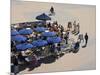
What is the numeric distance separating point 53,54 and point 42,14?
1.68 feet

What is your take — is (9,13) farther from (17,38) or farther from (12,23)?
(17,38)

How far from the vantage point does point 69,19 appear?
109 inches

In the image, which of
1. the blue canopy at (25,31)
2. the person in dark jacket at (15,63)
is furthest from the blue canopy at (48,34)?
the person in dark jacket at (15,63)

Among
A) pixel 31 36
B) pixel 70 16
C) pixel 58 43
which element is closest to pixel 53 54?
pixel 58 43

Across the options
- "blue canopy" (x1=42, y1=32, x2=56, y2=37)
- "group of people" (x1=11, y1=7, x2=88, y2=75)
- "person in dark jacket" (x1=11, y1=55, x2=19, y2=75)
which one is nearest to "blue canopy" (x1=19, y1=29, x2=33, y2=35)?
"group of people" (x1=11, y1=7, x2=88, y2=75)

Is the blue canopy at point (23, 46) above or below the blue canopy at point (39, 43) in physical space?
below

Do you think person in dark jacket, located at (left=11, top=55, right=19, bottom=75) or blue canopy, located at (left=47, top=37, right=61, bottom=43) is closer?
person in dark jacket, located at (left=11, top=55, right=19, bottom=75)

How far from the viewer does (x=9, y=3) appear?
8.16ft

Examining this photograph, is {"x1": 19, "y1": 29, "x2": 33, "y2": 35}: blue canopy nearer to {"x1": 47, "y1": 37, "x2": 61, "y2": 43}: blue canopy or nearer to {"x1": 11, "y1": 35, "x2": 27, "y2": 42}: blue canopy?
{"x1": 11, "y1": 35, "x2": 27, "y2": 42}: blue canopy

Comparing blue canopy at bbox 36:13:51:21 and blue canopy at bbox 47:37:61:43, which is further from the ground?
blue canopy at bbox 36:13:51:21

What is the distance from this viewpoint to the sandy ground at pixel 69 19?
254 cm

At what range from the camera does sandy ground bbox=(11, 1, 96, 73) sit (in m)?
2.54

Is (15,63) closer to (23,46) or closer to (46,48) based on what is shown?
(23,46)

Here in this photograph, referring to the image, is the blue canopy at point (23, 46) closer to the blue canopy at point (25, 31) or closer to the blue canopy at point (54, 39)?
the blue canopy at point (25, 31)
